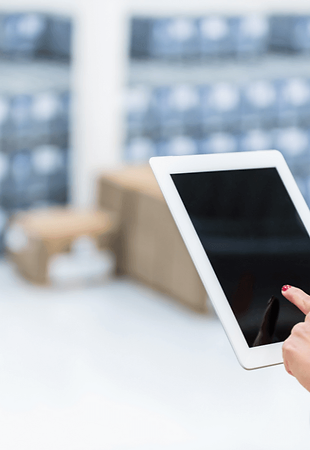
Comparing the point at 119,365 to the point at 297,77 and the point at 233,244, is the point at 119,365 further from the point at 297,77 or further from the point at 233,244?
the point at 297,77

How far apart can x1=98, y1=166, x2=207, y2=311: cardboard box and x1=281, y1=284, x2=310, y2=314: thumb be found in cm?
110

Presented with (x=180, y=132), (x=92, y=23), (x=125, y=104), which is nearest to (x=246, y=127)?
(x=180, y=132)

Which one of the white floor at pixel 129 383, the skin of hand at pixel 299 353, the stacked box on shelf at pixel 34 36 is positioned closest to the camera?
the skin of hand at pixel 299 353

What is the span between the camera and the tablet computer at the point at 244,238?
665 millimetres

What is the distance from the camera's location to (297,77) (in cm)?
241

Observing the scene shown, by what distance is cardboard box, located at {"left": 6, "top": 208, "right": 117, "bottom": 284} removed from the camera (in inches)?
75.1

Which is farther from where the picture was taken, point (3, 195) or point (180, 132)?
point (180, 132)

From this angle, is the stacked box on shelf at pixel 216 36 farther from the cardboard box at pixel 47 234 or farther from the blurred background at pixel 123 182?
the cardboard box at pixel 47 234

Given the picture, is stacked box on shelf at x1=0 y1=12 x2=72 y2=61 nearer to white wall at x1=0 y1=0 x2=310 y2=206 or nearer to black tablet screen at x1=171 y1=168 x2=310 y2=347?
white wall at x1=0 y1=0 x2=310 y2=206

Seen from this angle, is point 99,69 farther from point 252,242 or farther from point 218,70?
point 252,242

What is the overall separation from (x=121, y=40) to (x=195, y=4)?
309mm

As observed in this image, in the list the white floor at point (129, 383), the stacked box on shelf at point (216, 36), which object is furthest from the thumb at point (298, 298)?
the stacked box on shelf at point (216, 36)

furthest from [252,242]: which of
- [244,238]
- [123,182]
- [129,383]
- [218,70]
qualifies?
[218,70]

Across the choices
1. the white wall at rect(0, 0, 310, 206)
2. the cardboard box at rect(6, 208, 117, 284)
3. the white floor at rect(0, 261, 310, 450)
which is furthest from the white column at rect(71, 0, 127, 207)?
the white floor at rect(0, 261, 310, 450)
